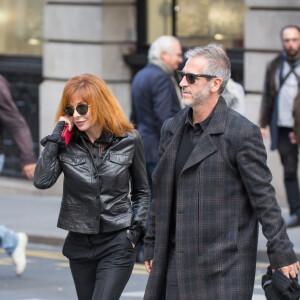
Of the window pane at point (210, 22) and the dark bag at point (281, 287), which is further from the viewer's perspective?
the window pane at point (210, 22)

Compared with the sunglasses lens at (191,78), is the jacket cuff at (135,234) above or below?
below

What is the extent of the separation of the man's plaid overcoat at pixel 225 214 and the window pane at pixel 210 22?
25.3 ft

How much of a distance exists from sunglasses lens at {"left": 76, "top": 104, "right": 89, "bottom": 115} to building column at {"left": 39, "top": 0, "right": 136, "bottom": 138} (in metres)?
7.35

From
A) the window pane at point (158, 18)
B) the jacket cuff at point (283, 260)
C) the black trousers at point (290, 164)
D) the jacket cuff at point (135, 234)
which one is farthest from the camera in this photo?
the window pane at point (158, 18)

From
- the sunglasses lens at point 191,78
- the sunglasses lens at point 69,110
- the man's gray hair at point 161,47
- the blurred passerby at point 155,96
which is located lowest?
the blurred passerby at point 155,96

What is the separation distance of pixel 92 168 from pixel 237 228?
1.09m

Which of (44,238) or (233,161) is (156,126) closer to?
(44,238)

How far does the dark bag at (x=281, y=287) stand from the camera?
4.43m

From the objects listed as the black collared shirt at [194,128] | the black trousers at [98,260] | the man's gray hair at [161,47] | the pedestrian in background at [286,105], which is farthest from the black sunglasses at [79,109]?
the pedestrian in background at [286,105]

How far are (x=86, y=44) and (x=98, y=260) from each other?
7.73 m

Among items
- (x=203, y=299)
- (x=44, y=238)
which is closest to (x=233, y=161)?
(x=203, y=299)

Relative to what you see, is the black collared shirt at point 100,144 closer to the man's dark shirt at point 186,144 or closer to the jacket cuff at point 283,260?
the man's dark shirt at point 186,144

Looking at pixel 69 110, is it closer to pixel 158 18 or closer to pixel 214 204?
pixel 214 204

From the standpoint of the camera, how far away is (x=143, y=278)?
8.03 m
